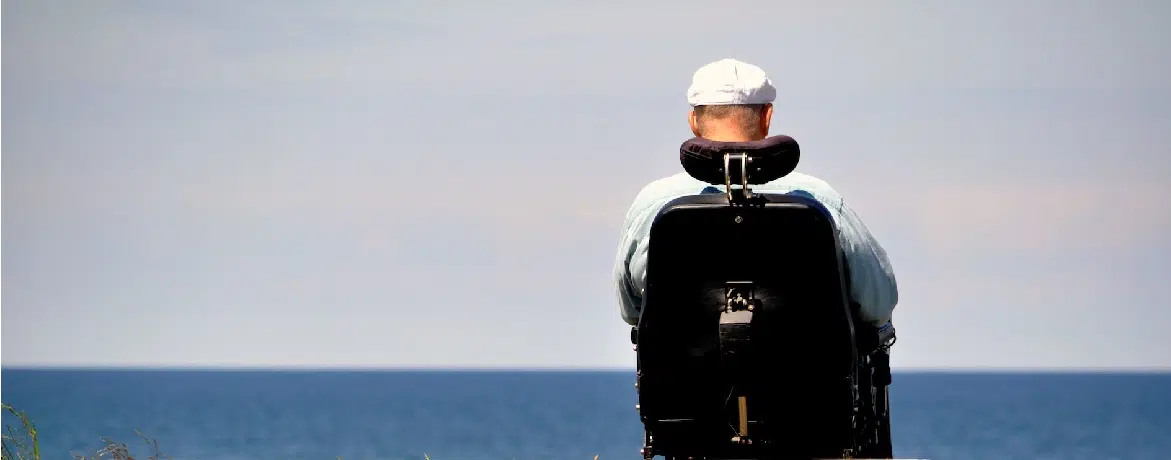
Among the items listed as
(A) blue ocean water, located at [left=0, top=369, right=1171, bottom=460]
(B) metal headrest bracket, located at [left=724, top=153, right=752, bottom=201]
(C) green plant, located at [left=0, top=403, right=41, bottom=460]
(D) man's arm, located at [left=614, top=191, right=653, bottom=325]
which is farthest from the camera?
(A) blue ocean water, located at [left=0, top=369, right=1171, bottom=460]

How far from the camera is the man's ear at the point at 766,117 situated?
159 inches

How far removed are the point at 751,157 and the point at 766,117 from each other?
262 mm

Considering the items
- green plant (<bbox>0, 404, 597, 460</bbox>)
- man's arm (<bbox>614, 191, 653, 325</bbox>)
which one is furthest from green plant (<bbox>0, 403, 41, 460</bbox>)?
man's arm (<bbox>614, 191, 653, 325</bbox>)

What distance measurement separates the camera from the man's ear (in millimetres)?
4027

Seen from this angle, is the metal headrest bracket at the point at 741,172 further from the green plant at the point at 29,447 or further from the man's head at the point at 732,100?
the green plant at the point at 29,447

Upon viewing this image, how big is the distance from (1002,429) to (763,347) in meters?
89.6

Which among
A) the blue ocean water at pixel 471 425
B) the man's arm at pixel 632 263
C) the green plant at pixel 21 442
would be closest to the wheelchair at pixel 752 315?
the man's arm at pixel 632 263

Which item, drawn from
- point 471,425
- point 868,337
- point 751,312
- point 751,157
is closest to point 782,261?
point 751,312

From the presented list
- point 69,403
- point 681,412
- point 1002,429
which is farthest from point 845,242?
point 69,403

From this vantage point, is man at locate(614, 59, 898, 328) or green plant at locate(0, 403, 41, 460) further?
green plant at locate(0, 403, 41, 460)

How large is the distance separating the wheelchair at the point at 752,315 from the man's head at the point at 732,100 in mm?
183

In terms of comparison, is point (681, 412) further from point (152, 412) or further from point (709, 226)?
point (152, 412)

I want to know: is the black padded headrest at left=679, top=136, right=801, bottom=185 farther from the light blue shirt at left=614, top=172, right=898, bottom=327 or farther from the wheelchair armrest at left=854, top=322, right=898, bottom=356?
the wheelchair armrest at left=854, top=322, right=898, bottom=356

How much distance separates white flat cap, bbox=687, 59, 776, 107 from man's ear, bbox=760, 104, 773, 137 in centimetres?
2
